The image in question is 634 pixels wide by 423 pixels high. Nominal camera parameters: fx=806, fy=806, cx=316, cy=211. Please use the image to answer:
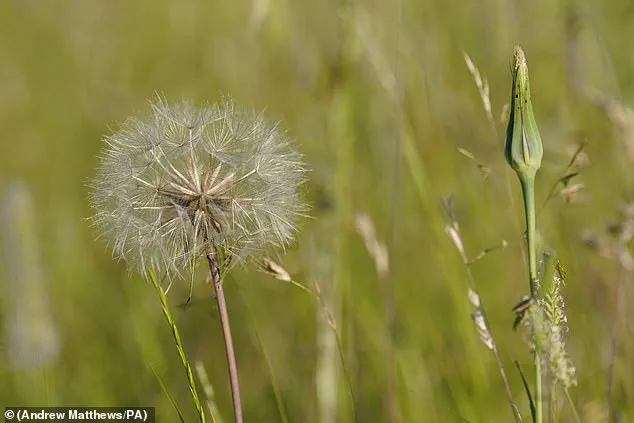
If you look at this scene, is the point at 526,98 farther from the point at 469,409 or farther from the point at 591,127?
the point at 591,127

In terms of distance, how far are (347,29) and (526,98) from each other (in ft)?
4.03

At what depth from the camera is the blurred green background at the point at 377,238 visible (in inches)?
93.7

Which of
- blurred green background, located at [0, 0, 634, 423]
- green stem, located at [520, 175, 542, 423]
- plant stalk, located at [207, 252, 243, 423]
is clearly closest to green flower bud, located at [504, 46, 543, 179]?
green stem, located at [520, 175, 542, 423]

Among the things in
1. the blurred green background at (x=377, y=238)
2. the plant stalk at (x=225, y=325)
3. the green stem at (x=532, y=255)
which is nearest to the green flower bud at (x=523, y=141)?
the green stem at (x=532, y=255)

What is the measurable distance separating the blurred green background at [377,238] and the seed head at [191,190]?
0.10 m

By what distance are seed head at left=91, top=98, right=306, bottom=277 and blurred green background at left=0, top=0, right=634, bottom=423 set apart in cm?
10

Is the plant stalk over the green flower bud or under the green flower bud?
under

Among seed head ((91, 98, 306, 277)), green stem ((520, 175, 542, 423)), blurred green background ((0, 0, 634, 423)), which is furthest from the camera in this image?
blurred green background ((0, 0, 634, 423))

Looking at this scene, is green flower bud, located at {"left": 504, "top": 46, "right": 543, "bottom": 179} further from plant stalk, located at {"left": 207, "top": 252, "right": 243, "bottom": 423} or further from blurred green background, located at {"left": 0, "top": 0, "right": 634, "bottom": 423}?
plant stalk, located at {"left": 207, "top": 252, "right": 243, "bottom": 423}

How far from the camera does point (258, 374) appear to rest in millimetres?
2920

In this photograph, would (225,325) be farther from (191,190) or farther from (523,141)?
(523,141)

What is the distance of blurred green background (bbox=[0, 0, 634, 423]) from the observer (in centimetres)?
238

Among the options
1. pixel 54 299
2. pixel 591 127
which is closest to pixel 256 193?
pixel 54 299

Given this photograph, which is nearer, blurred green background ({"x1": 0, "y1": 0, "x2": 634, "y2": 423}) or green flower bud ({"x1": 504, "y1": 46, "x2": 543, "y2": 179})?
green flower bud ({"x1": 504, "y1": 46, "x2": 543, "y2": 179})
